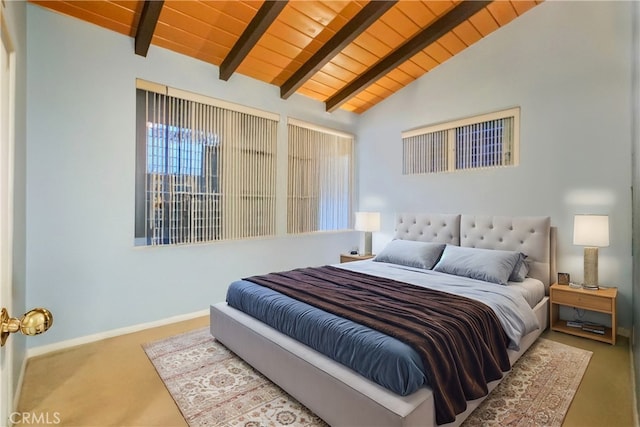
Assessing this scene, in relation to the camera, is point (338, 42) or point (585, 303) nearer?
point (585, 303)

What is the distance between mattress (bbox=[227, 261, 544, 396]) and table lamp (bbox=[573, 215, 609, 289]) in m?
0.40

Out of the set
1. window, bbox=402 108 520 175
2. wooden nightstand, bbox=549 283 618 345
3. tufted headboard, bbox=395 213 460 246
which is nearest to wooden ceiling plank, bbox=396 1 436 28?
window, bbox=402 108 520 175

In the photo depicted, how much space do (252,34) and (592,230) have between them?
3643mm

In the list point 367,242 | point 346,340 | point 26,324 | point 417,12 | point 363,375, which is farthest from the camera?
point 367,242

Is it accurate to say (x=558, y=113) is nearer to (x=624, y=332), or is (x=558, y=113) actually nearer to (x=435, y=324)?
(x=624, y=332)

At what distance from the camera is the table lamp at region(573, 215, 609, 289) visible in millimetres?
2822

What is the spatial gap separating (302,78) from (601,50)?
→ 3.07 m

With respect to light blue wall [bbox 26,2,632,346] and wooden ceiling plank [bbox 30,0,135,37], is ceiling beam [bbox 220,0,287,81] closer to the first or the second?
light blue wall [bbox 26,2,632,346]

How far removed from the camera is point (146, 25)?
2.80 meters

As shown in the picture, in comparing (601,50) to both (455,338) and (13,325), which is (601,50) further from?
(13,325)

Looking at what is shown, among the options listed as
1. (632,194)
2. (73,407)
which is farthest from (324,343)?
(632,194)

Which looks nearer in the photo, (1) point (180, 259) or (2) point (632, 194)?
(2) point (632, 194)

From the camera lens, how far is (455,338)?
1785 mm

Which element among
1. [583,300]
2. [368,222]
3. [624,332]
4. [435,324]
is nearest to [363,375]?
[435,324]
